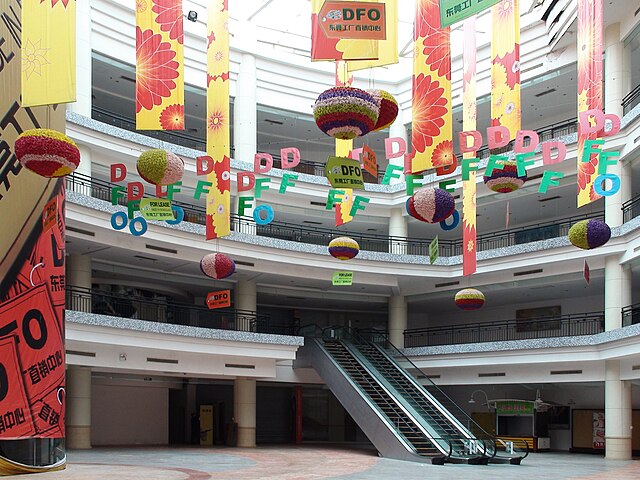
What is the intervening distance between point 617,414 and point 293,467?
35.6 feet

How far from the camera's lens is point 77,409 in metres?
25.1

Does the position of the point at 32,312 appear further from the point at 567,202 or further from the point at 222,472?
the point at 567,202

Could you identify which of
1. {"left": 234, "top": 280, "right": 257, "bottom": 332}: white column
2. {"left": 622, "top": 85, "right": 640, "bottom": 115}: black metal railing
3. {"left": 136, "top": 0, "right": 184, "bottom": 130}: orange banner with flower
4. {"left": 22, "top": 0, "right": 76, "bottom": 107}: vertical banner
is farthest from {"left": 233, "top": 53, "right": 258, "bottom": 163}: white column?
{"left": 22, "top": 0, "right": 76, "bottom": 107}: vertical banner

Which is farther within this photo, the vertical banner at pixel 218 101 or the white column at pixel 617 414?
the white column at pixel 617 414

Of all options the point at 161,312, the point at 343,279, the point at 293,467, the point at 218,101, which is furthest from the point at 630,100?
the point at 161,312

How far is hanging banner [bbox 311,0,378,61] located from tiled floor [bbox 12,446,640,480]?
28.6 ft

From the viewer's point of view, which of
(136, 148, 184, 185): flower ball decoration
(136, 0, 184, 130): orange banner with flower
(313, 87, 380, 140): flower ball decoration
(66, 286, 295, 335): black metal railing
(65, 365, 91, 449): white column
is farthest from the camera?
(66, 286, 295, 335): black metal railing

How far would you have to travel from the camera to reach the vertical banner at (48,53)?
11906 millimetres

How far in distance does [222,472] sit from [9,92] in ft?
29.5

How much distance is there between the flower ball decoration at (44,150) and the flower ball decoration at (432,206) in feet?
20.5

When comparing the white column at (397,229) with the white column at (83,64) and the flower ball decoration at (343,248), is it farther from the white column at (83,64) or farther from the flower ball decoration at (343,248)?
the white column at (83,64)

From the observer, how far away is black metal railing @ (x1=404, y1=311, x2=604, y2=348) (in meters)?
30.2

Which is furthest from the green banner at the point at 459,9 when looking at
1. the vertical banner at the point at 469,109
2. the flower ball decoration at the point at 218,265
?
the flower ball decoration at the point at 218,265

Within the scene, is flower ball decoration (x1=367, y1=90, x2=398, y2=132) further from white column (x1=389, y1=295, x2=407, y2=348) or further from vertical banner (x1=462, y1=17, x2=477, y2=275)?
white column (x1=389, y1=295, x2=407, y2=348)
